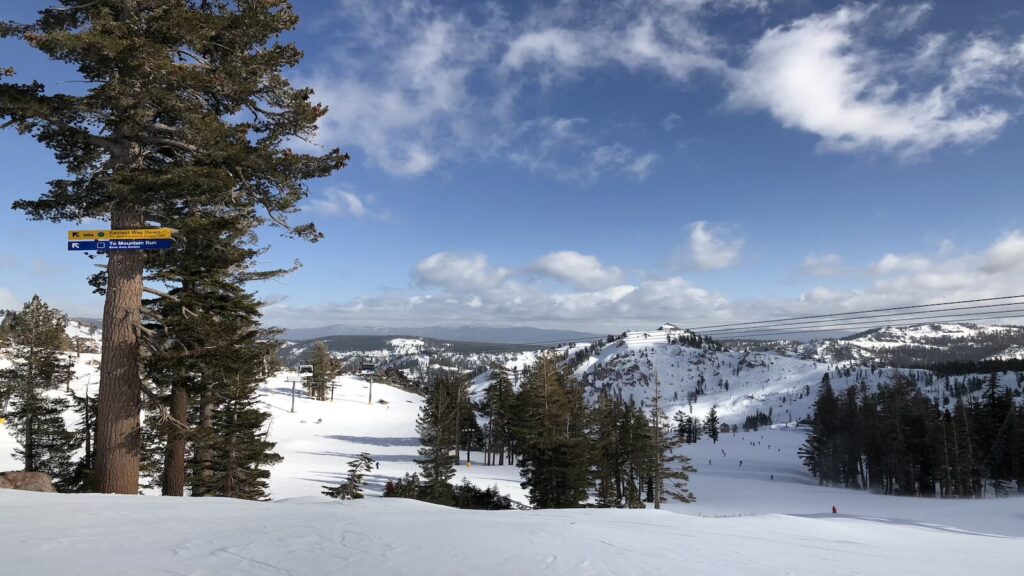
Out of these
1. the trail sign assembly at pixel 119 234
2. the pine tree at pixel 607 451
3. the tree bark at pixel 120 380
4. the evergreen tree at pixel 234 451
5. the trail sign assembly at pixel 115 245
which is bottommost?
the pine tree at pixel 607 451

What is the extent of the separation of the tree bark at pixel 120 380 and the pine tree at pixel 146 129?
0.9 inches

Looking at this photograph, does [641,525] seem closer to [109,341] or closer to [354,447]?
[109,341]

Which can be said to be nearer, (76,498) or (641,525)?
(76,498)

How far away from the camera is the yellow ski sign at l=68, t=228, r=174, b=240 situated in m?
9.98

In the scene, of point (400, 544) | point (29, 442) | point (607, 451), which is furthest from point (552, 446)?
point (29, 442)

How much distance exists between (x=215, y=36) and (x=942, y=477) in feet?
272

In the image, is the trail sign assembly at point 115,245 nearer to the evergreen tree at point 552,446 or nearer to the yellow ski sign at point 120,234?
the yellow ski sign at point 120,234

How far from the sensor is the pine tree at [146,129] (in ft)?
30.9

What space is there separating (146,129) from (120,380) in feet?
18.5

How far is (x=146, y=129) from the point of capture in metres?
10.5

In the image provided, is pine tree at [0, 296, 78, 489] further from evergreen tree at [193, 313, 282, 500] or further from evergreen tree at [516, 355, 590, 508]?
evergreen tree at [516, 355, 590, 508]

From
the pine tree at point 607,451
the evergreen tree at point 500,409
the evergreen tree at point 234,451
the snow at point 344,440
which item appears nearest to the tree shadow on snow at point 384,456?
the snow at point 344,440

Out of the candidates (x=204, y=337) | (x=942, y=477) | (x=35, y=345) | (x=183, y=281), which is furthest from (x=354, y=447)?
(x=942, y=477)

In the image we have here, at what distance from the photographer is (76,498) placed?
8.35 m
